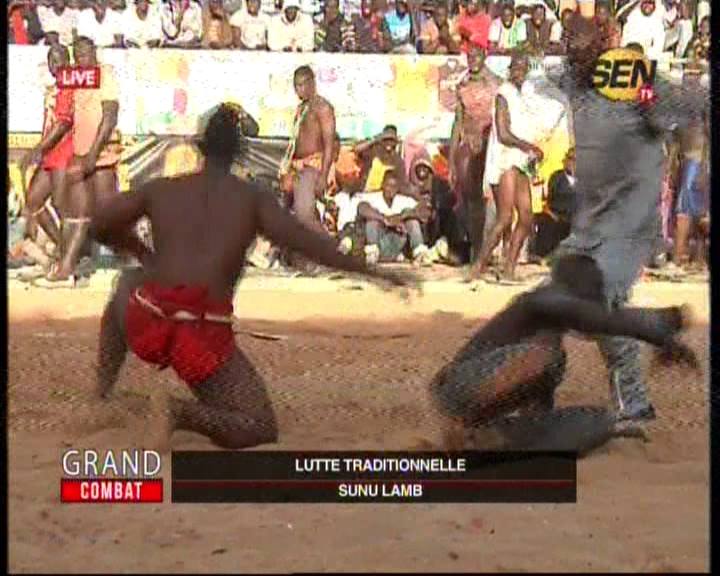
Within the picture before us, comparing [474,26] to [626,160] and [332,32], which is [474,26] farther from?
[626,160]

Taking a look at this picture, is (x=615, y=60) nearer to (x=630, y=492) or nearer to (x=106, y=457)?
(x=630, y=492)

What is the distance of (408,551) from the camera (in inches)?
150

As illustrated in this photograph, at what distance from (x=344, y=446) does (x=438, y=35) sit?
5.92 ft

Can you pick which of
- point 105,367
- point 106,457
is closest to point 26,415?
point 105,367

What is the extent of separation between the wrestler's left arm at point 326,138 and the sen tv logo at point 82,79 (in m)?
0.96

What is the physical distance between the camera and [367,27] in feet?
17.8

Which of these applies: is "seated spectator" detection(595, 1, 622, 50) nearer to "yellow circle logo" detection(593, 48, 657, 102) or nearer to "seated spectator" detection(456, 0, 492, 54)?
"yellow circle logo" detection(593, 48, 657, 102)

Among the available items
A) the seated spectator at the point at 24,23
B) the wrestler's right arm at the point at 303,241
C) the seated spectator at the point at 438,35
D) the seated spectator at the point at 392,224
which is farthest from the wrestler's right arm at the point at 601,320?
the seated spectator at the point at 24,23

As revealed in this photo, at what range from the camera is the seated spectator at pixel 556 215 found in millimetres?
5633

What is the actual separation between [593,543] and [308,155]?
2.27 m

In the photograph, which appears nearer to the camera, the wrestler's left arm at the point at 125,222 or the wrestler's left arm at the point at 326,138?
the wrestler's left arm at the point at 125,222

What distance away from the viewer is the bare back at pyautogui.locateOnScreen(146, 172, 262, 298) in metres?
4.69

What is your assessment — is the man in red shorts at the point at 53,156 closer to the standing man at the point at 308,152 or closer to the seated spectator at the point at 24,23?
the seated spectator at the point at 24,23

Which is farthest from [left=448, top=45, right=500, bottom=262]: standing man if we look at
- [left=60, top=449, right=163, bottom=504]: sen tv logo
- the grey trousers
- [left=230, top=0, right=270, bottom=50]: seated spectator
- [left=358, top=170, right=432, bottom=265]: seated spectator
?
[left=60, top=449, right=163, bottom=504]: sen tv logo
